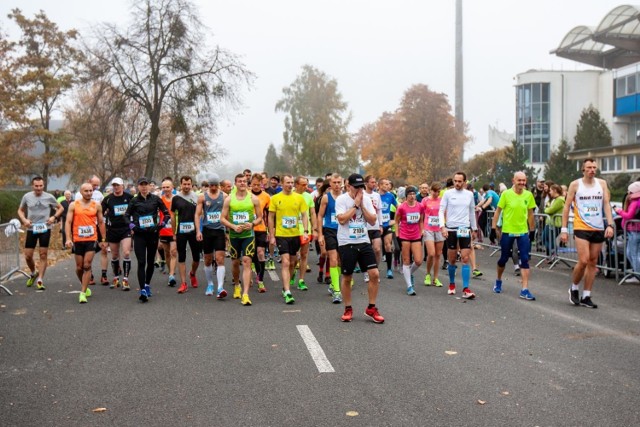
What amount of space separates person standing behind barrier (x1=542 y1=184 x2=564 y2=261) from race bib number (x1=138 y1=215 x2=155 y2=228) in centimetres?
873

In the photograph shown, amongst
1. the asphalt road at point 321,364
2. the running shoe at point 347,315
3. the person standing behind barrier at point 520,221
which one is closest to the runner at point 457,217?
the person standing behind barrier at point 520,221

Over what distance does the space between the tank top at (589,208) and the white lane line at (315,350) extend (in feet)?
14.1

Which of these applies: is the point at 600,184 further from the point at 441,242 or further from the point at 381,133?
the point at 381,133

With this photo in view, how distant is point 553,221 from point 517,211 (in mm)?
4934

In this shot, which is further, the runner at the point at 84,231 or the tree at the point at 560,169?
the tree at the point at 560,169

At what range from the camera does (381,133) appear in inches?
2717

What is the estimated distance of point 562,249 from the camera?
15.0 metres

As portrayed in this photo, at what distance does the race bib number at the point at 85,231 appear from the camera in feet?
35.6

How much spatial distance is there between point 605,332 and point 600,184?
2.65 m

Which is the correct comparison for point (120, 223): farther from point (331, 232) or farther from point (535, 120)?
point (535, 120)

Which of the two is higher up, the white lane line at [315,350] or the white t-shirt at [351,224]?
the white t-shirt at [351,224]

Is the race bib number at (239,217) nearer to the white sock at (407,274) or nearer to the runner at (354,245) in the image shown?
the runner at (354,245)

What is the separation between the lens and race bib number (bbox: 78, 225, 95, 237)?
10.8 m

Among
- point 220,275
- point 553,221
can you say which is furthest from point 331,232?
point 553,221
